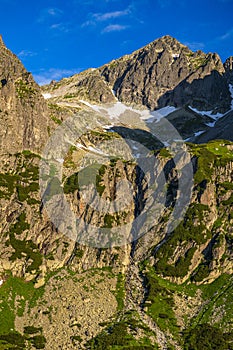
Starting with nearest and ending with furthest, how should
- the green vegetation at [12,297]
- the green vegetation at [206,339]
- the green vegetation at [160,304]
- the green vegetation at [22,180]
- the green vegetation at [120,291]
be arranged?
the green vegetation at [206,339] → the green vegetation at [12,297] → the green vegetation at [160,304] → the green vegetation at [120,291] → the green vegetation at [22,180]

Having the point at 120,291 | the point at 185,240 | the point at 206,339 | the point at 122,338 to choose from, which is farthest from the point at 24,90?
the point at 206,339

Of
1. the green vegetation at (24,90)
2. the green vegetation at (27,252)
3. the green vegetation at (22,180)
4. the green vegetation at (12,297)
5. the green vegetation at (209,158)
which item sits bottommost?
the green vegetation at (12,297)

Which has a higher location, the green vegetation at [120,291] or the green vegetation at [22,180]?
the green vegetation at [22,180]

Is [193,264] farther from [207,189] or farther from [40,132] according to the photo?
[40,132]

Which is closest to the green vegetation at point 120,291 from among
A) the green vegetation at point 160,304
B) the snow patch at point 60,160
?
the green vegetation at point 160,304

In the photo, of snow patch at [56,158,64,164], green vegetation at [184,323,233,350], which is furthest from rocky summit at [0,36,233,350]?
snow patch at [56,158,64,164]

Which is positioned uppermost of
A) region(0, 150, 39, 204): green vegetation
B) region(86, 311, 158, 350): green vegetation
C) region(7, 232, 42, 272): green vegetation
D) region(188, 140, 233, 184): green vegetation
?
region(188, 140, 233, 184): green vegetation

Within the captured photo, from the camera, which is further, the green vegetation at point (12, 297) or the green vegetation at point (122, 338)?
the green vegetation at point (12, 297)

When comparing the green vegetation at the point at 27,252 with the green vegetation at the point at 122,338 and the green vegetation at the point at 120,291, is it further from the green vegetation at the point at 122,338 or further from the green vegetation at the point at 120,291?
the green vegetation at the point at 122,338

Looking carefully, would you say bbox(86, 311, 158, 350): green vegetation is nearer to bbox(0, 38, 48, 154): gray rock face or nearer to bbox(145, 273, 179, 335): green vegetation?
bbox(145, 273, 179, 335): green vegetation

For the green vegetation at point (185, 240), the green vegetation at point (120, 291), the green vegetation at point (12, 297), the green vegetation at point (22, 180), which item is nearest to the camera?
the green vegetation at point (12, 297)
